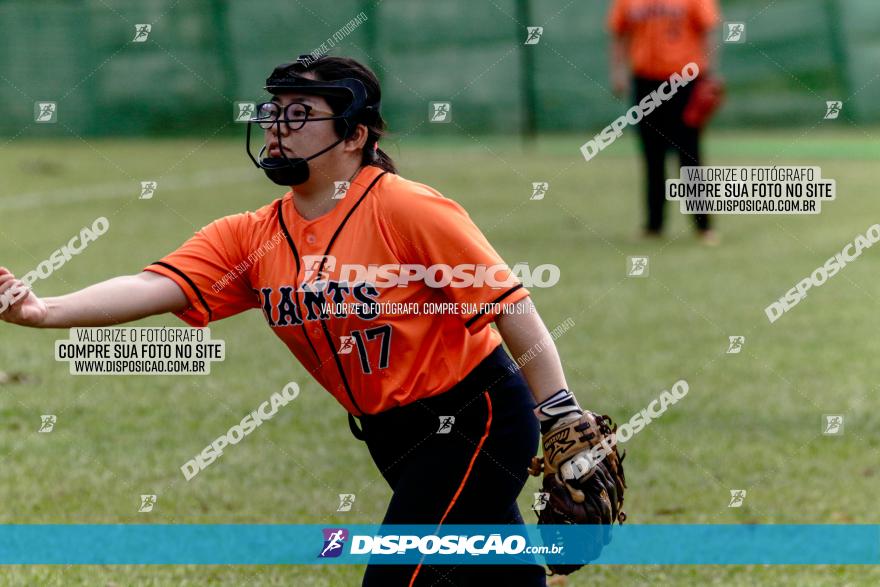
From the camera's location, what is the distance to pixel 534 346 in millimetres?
4148

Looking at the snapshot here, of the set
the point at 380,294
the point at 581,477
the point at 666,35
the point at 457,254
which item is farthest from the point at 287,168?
the point at 666,35

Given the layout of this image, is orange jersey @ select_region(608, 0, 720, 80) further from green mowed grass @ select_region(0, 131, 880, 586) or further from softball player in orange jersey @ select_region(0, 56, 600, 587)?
Answer: softball player in orange jersey @ select_region(0, 56, 600, 587)

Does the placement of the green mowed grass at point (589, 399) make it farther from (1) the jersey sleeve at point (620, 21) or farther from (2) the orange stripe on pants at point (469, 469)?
(1) the jersey sleeve at point (620, 21)

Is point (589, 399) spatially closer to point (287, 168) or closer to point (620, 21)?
point (287, 168)

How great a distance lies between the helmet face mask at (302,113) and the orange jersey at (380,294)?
0.53ft

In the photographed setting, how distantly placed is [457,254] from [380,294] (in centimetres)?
29

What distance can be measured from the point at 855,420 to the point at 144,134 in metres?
19.0

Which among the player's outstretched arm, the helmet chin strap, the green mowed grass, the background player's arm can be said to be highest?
the helmet chin strap

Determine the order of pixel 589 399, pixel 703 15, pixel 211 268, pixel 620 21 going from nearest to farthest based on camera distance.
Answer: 1. pixel 211 268
2. pixel 589 399
3. pixel 703 15
4. pixel 620 21

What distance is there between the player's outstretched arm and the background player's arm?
46.6 inches

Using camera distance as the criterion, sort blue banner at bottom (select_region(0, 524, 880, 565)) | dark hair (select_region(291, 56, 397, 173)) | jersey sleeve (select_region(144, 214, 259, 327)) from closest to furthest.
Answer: dark hair (select_region(291, 56, 397, 173)), jersey sleeve (select_region(144, 214, 259, 327)), blue banner at bottom (select_region(0, 524, 880, 565))

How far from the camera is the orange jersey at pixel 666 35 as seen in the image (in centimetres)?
1422

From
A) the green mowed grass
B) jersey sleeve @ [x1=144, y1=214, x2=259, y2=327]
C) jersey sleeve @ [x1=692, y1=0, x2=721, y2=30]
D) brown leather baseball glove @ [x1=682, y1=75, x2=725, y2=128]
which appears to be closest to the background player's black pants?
jersey sleeve @ [x1=144, y1=214, x2=259, y2=327]

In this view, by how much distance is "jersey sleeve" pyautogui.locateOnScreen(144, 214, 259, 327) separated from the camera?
15.2 ft
